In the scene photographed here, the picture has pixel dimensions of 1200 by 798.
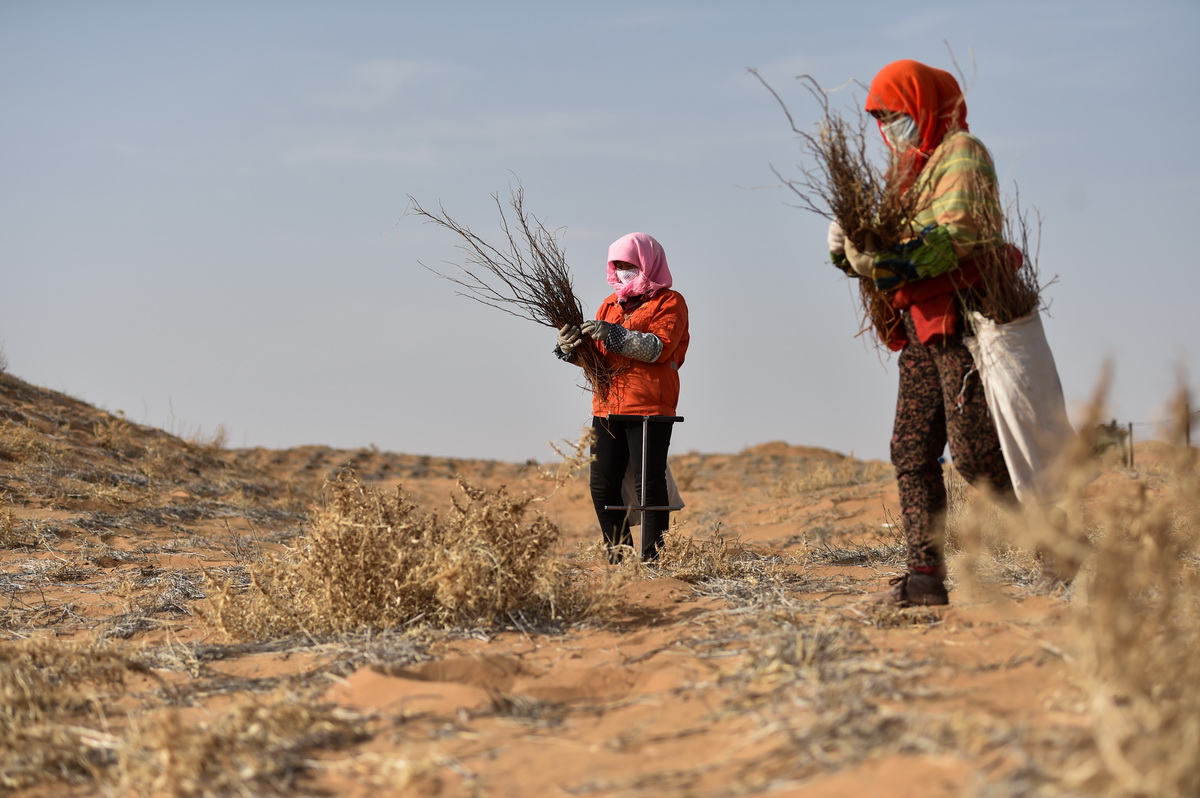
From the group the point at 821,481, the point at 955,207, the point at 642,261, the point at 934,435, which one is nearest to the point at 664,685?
the point at 934,435

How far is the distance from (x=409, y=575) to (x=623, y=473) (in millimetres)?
1692

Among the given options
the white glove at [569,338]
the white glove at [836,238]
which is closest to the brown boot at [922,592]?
the white glove at [836,238]

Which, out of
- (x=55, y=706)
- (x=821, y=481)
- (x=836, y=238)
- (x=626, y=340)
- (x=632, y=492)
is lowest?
(x=55, y=706)

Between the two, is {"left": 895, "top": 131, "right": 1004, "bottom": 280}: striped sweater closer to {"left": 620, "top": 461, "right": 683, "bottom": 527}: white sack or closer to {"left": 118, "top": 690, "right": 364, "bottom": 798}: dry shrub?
{"left": 620, "top": 461, "right": 683, "bottom": 527}: white sack

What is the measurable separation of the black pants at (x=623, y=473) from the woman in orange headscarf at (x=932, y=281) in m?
1.55

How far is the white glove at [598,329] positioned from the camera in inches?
193

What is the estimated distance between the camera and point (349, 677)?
3123mm

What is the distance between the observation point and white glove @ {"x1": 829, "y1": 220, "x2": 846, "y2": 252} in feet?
11.9

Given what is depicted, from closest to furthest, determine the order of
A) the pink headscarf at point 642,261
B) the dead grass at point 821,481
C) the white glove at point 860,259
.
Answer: the white glove at point 860,259 → the pink headscarf at point 642,261 → the dead grass at point 821,481

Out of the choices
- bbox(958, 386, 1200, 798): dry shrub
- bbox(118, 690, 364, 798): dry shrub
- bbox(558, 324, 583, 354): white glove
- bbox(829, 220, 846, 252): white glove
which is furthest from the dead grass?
bbox(118, 690, 364, 798): dry shrub

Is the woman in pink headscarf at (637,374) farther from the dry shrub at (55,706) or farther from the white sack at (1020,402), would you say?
the dry shrub at (55,706)

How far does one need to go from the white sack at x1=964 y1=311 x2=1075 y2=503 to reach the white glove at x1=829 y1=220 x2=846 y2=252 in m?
0.52

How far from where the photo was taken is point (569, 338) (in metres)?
5.07

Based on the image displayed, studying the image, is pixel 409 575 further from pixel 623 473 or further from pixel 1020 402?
pixel 1020 402
